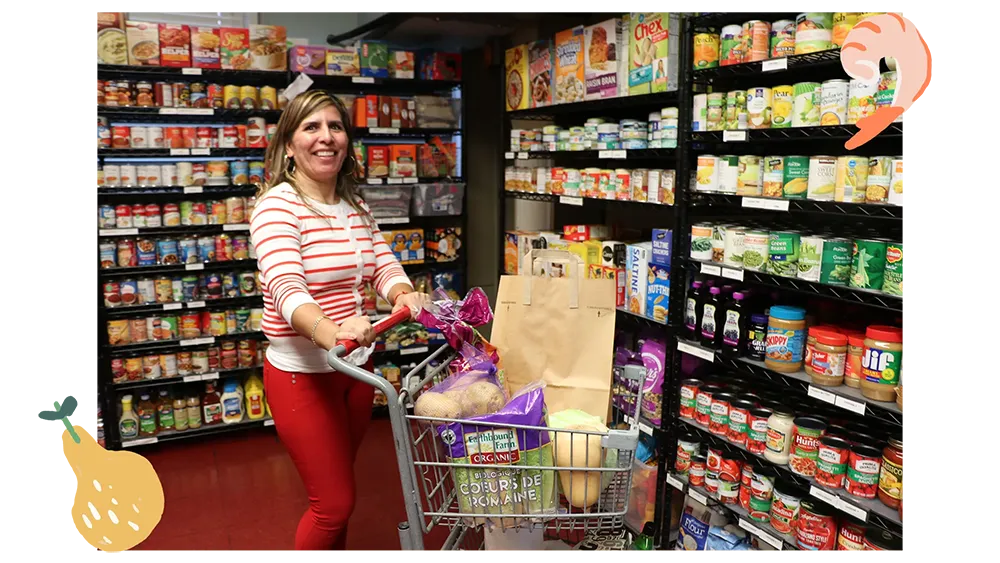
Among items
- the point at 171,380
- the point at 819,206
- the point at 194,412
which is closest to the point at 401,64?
the point at 171,380

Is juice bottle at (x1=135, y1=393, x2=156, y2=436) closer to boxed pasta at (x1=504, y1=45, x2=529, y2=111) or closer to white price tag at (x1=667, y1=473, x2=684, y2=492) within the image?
boxed pasta at (x1=504, y1=45, x2=529, y2=111)

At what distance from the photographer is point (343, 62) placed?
15.5 ft

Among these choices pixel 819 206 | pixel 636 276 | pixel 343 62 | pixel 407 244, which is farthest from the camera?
pixel 407 244

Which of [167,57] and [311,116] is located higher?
[167,57]

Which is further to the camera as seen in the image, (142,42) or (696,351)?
(142,42)

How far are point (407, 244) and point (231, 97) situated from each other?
146 centimetres

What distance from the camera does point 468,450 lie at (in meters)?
1.67

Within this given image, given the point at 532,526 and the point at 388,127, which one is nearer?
the point at 532,526

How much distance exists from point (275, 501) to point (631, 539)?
1833 millimetres

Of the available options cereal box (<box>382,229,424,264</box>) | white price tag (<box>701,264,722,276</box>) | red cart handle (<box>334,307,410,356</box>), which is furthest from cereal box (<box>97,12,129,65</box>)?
white price tag (<box>701,264,722,276</box>)

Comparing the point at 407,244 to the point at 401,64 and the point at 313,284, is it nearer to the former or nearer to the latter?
the point at 401,64

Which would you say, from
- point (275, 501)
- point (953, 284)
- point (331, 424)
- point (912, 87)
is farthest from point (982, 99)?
point (275, 501)

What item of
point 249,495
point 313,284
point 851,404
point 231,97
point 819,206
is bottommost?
point 249,495

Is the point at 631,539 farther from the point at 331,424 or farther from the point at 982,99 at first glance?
the point at 982,99
